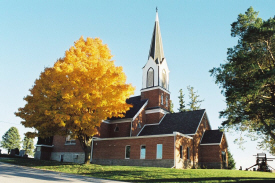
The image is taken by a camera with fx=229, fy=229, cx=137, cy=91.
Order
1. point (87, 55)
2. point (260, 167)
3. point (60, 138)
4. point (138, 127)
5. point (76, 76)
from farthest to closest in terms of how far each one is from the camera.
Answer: point (60, 138)
point (138, 127)
point (260, 167)
point (87, 55)
point (76, 76)

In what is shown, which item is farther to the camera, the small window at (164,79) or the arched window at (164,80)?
the small window at (164,79)

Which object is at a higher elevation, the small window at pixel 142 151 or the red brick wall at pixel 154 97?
the red brick wall at pixel 154 97

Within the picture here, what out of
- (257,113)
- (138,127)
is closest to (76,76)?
(138,127)

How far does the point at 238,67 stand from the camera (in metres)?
18.1

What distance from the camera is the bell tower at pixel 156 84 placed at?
32.6 meters

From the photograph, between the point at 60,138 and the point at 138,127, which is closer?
the point at 138,127

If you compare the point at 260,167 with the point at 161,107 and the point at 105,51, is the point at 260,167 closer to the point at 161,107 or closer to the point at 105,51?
the point at 161,107

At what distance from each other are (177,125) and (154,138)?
18.5ft

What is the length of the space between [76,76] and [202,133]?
18.4m

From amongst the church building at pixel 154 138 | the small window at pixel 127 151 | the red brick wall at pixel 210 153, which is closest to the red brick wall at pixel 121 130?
the church building at pixel 154 138

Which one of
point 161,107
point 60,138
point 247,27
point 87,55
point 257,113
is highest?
point 247,27

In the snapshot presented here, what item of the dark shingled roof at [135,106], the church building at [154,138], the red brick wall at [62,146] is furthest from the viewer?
the dark shingled roof at [135,106]

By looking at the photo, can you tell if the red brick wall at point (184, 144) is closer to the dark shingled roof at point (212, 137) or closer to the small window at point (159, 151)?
the small window at point (159, 151)

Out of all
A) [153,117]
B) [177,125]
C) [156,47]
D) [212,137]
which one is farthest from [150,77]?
[212,137]
